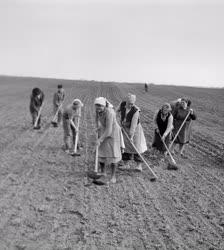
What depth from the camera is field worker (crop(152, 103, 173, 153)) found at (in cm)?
877

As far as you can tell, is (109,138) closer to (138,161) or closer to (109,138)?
(109,138)

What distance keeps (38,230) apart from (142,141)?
376cm

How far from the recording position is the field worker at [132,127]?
327 inches

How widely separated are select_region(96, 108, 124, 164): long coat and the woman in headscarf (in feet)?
2.07

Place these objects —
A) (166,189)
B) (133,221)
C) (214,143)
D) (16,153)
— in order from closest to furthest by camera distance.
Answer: (133,221) → (166,189) → (16,153) → (214,143)

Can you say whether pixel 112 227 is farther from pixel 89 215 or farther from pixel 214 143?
pixel 214 143

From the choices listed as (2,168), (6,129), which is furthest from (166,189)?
(6,129)

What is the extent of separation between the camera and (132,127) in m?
8.31

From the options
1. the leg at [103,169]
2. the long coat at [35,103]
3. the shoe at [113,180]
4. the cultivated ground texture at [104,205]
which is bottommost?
the cultivated ground texture at [104,205]

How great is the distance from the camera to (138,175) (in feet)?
28.2

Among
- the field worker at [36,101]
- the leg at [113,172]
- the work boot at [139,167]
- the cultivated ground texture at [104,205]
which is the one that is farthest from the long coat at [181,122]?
the field worker at [36,101]

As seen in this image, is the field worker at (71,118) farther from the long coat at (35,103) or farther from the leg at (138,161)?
the long coat at (35,103)

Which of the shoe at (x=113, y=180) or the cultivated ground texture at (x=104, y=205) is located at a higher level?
the shoe at (x=113, y=180)

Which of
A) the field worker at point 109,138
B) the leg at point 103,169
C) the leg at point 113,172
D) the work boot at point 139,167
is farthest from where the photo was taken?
the work boot at point 139,167
